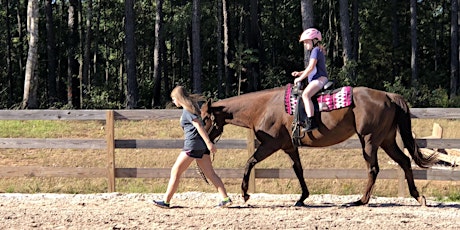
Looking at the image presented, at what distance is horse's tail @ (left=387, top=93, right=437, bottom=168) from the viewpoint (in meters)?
8.69

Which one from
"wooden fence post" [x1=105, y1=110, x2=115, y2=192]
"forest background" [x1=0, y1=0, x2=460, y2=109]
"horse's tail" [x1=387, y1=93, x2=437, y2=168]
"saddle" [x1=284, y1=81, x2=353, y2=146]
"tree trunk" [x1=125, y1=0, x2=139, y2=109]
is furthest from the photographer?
"forest background" [x1=0, y1=0, x2=460, y2=109]

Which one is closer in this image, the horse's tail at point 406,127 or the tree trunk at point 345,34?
the horse's tail at point 406,127

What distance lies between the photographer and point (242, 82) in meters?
30.2

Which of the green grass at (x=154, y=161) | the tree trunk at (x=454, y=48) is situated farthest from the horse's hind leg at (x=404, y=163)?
the tree trunk at (x=454, y=48)

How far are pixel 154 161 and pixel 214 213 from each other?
6.23 m

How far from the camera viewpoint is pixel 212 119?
356 inches

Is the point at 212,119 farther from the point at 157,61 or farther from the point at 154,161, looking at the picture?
the point at 157,61

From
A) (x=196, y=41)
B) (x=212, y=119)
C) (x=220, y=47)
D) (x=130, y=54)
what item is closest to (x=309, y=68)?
(x=212, y=119)

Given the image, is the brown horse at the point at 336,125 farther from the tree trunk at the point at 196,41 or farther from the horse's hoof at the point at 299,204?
the tree trunk at the point at 196,41

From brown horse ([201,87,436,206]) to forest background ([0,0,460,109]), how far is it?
16.5 m

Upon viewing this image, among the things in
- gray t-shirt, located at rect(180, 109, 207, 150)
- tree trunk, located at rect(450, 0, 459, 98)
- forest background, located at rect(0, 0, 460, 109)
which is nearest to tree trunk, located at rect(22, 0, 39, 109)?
forest background, located at rect(0, 0, 460, 109)

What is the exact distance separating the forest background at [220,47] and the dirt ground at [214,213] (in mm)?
16118

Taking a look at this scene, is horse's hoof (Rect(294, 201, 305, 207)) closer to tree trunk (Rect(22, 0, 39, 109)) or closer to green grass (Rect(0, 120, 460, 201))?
green grass (Rect(0, 120, 460, 201))

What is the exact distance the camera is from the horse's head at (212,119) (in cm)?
898
